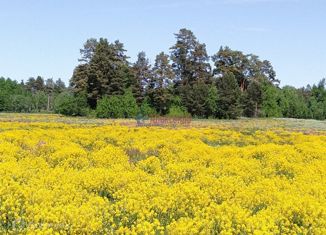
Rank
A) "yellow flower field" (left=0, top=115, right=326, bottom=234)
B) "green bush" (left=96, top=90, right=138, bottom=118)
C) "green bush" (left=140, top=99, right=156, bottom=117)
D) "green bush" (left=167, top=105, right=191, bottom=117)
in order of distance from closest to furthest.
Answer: "yellow flower field" (left=0, top=115, right=326, bottom=234)
"green bush" (left=96, top=90, right=138, bottom=118)
"green bush" (left=167, top=105, right=191, bottom=117)
"green bush" (left=140, top=99, right=156, bottom=117)

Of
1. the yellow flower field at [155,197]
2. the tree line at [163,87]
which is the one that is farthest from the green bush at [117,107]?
the yellow flower field at [155,197]

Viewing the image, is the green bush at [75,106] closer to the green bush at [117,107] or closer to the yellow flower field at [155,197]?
the green bush at [117,107]

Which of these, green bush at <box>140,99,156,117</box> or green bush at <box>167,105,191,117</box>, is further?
→ green bush at <box>140,99,156,117</box>

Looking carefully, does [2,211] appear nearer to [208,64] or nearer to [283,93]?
[208,64]

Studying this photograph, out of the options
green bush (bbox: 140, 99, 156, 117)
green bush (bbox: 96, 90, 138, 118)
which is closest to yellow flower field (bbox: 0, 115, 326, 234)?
green bush (bbox: 96, 90, 138, 118)

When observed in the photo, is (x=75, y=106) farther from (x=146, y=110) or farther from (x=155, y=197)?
(x=155, y=197)

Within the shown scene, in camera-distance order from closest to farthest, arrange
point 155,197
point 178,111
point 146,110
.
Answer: point 155,197, point 178,111, point 146,110

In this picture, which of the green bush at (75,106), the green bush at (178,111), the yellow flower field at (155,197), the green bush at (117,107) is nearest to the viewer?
the yellow flower field at (155,197)

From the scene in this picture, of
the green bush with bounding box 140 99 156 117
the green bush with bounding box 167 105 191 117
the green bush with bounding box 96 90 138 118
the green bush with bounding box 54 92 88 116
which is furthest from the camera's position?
the green bush with bounding box 140 99 156 117

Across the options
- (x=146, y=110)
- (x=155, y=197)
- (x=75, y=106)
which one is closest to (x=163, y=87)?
(x=146, y=110)

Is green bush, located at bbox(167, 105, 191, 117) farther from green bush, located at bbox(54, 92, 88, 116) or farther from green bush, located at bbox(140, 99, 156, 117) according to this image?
green bush, located at bbox(54, 92, 88, 116)

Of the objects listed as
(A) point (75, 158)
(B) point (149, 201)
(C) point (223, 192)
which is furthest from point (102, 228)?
(A) point (75, 158)

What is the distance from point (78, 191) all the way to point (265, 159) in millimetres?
8810

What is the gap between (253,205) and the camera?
31.1 ft
